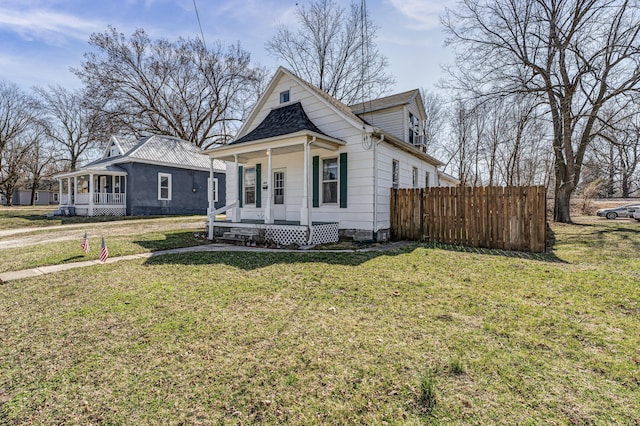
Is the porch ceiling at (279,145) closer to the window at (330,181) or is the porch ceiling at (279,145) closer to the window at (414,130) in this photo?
the window at (330,181)

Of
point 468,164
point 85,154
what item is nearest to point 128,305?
point 468,164

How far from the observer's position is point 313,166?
10.8 meters

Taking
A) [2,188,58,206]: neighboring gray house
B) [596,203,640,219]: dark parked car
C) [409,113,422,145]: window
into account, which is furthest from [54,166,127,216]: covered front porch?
[2,188,58,206]: neighboring gray house

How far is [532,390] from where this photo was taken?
2301 millimetres

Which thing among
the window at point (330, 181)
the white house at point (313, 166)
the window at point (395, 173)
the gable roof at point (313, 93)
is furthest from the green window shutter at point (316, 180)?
the window at point (395, 173)

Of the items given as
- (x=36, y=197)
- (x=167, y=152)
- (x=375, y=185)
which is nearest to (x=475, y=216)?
(x=375, y=185)

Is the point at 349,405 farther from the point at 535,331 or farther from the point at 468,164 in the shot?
the point at 468,164

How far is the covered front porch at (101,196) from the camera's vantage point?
60.4 feet

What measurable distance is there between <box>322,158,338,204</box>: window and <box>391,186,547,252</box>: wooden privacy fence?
2.02m

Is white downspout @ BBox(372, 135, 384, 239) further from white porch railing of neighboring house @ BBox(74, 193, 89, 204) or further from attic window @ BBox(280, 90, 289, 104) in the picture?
white porch railing of neighboring house @ BBox(74, 193, 89, 204)

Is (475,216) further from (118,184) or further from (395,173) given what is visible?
(118,184)

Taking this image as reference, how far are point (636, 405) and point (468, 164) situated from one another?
30.4 m

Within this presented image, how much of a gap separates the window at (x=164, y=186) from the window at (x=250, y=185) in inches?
405

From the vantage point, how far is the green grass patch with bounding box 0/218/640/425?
7.02 ft
